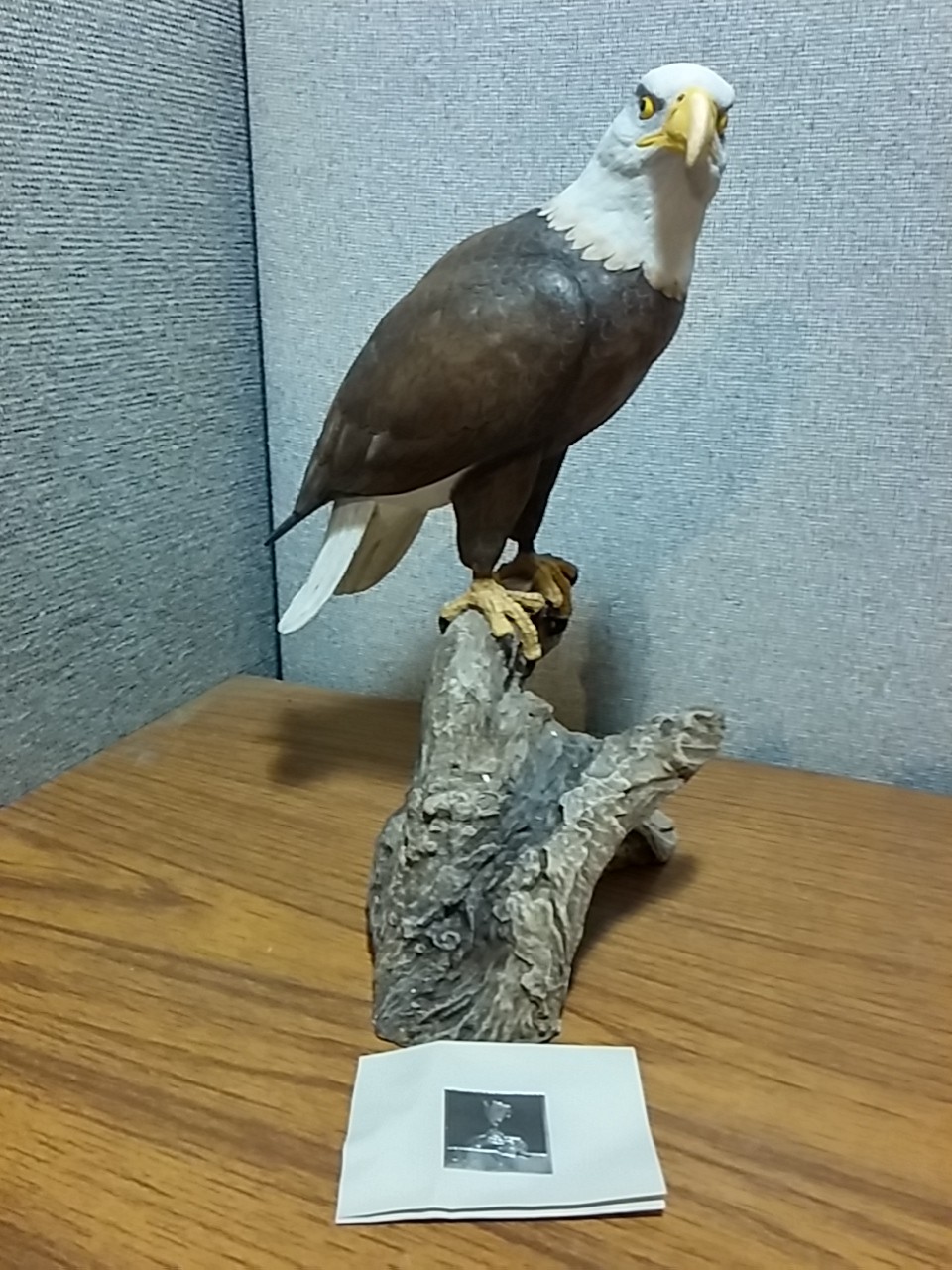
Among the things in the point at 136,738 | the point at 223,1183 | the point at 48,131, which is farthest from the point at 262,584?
the point at 223,1183

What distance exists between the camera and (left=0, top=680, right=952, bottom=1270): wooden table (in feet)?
1.54

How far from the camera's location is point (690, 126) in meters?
0.59

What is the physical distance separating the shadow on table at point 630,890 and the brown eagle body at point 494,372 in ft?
0.70

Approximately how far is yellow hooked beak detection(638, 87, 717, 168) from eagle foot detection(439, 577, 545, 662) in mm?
272

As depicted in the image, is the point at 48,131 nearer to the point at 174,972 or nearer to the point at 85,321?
the point at 85,321

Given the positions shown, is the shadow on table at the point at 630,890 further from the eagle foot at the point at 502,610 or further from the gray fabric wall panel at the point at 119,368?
the gray fabric wall panel at the point at 119,368

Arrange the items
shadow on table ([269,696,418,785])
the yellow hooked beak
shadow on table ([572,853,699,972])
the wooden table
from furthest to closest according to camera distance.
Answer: shadow on table ([269,696,418,785]), shadow on table ([572,853,699,972]), the yellow hooked beak, the wooden table

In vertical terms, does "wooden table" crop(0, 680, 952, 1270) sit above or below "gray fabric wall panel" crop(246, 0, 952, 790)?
below

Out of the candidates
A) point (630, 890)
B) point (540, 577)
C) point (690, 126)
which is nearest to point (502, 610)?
point (540, 577)

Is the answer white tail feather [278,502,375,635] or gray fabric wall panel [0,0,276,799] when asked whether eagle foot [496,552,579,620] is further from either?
gray fabric wall panel [0,0,276,799]

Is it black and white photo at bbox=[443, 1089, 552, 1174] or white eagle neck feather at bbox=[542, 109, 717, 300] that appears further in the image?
white eagle neck feather at bbox=[542, 109, 717, 300]

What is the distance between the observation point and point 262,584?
1096 millimetres

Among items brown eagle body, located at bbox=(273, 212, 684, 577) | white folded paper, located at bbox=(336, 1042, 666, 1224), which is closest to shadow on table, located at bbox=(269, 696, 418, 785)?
brown eagle body, located at bbox=(273, 212, 684, 577)

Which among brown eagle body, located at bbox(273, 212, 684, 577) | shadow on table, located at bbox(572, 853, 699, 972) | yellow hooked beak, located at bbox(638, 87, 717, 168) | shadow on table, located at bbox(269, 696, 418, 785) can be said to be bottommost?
shadow on table, located at bbox(269, 696, 418, 785)
